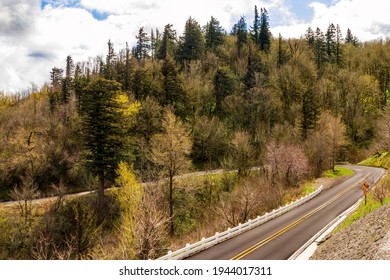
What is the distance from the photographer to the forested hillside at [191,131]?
1430 inches

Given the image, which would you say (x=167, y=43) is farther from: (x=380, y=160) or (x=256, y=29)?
(x=380, y=160)

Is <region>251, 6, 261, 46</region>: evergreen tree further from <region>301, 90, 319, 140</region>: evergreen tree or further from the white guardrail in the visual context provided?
the white guardrail

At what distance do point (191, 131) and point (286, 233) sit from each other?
122 feet

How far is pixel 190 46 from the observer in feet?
292

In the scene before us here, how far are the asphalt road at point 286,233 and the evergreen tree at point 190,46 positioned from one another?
60.0 meters

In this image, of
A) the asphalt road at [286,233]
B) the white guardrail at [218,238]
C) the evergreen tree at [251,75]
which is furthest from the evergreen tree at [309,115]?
the white guardrail at [218,238]

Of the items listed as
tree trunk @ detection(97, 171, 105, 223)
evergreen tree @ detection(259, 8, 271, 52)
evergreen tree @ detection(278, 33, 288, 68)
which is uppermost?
evergreen tree @ detection(259, 8, 271, 52)

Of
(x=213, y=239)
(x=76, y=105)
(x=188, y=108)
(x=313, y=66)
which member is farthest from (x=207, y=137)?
(x=313, y=66)

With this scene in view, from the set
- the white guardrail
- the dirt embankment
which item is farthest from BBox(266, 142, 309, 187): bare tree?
the dirt embankment

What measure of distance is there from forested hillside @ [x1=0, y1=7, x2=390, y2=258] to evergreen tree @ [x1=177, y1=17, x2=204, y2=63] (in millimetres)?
309

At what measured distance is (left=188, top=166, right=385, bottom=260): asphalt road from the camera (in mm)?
18328

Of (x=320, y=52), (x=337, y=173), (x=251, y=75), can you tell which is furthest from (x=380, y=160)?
(x=320, y=52)

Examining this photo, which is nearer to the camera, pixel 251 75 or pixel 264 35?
pixel 251 75

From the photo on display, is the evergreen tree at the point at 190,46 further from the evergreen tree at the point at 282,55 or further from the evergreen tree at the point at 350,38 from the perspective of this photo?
the evergreen tree at the point at 350,38
